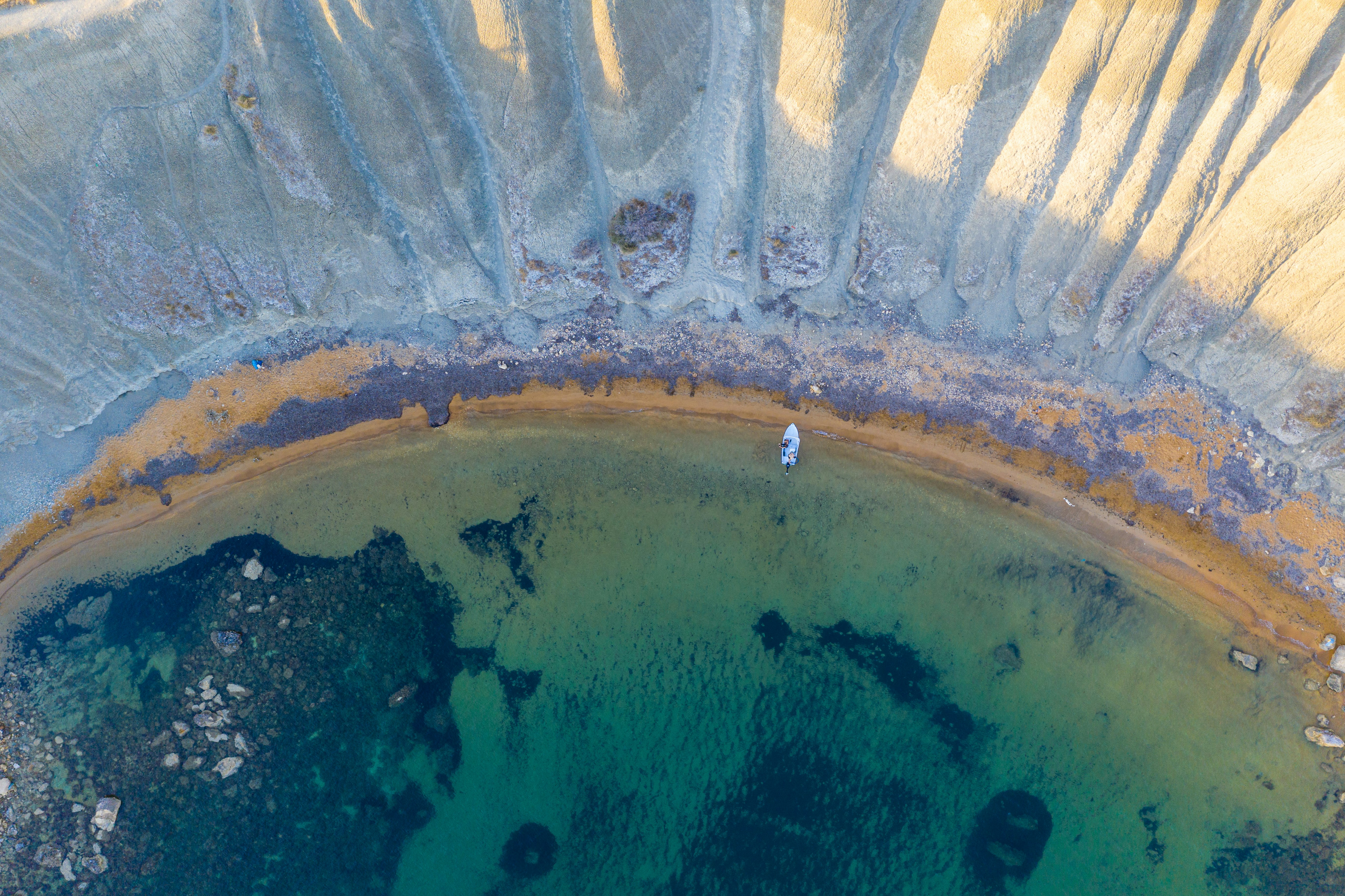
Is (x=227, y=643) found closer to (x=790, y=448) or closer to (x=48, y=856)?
(x=48, y=856)

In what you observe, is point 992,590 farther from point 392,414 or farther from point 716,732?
point 392,414

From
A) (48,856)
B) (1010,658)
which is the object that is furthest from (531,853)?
(1010,658)

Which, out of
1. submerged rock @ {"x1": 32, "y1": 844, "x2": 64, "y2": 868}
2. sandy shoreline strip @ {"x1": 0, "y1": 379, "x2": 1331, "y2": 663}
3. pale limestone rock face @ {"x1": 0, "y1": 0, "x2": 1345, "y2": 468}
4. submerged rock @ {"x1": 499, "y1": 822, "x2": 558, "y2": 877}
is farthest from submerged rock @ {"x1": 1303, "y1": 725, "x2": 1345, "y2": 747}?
submerged rock @ {"x1": 32, "y1": 844, "x2": 64, "y2": 868}

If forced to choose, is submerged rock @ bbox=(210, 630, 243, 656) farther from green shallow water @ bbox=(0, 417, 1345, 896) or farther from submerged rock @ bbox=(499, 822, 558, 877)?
submerged rock @ bbox=(499, 822, 558, 877)

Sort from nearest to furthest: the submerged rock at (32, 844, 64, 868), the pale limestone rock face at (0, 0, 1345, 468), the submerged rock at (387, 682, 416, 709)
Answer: the pale limestone rock face at (0, 0, 1345, 468)
the submerged rock at (32, 844, 64, 868)
the submerged rock at (387, 682, 416, 709)

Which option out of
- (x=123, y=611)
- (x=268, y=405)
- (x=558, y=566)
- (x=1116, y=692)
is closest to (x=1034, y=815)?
(x=1116, y=692)

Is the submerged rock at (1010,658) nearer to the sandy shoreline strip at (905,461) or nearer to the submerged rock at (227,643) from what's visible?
the sandy shoreline strip at (905,461)
